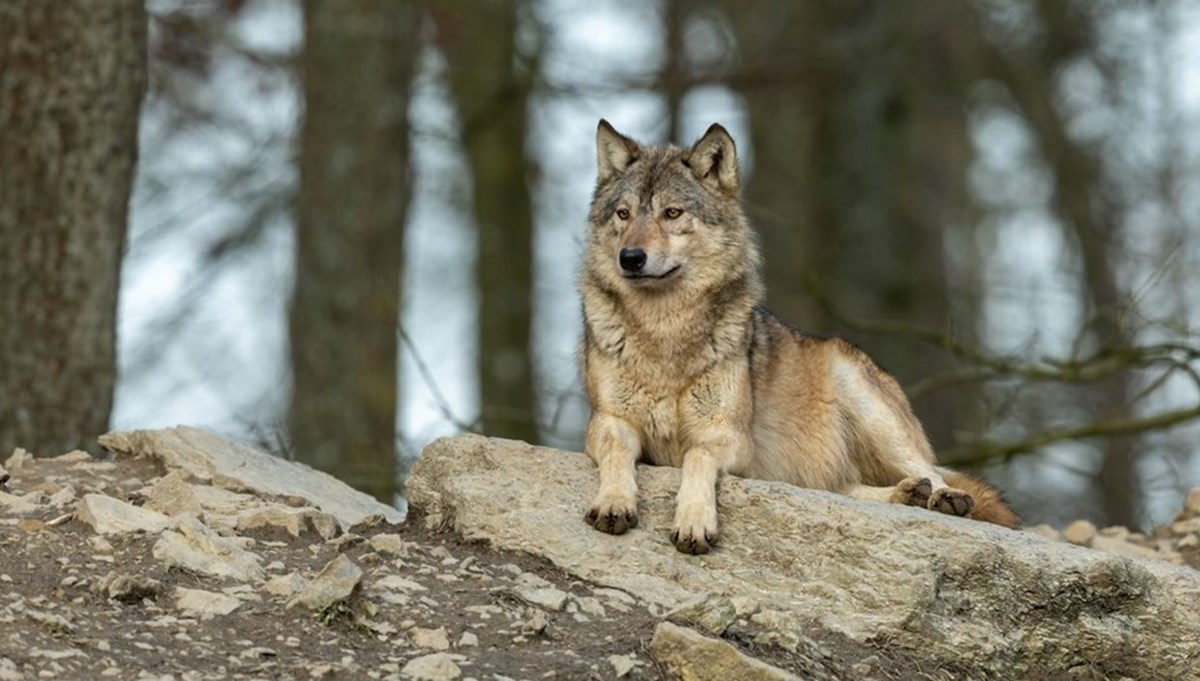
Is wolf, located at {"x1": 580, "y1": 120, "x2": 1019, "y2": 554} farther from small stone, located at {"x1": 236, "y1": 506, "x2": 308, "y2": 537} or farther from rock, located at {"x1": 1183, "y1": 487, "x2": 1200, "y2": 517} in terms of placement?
rock, located at {"x1": 1183, "y1": 487, "x2": 1200, "y2": 517}

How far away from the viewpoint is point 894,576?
21.7 feet

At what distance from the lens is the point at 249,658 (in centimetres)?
550

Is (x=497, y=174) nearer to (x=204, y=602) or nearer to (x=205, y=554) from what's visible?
(x=205, y=554)

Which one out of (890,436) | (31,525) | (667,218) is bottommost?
(31,525)

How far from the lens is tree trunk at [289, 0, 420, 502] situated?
12.6 metres

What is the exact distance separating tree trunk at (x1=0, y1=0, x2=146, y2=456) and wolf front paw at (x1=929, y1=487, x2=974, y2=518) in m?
4.61

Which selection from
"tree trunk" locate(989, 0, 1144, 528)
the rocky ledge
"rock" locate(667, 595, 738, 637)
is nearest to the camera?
the rocky ledge

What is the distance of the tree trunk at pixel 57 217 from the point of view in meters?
9.07

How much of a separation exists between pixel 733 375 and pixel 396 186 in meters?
5.90

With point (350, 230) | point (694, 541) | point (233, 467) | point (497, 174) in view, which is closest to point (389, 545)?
point (694, 541)

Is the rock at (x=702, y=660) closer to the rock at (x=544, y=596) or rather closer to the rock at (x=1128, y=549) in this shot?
the rock at (x=544, y=596)

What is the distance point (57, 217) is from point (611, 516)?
4.10 meters

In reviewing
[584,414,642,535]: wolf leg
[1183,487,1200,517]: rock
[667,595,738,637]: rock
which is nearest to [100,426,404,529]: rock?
[584,414,642,535]: wolf leg

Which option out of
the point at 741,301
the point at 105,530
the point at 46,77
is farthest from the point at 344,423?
the point at 105,530
